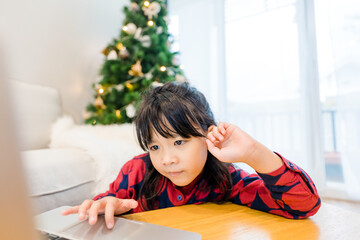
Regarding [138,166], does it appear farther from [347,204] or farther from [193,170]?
[347,204]

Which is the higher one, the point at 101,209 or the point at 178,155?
the point at 178,155

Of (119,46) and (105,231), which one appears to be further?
(119,46)

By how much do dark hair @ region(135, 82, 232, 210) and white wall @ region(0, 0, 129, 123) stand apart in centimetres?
153

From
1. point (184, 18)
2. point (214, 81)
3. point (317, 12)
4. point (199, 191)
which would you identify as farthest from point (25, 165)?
point (184, 18)

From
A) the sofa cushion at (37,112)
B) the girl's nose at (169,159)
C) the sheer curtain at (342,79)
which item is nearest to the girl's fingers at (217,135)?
the girl's nose at (169,159)

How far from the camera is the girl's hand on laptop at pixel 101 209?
1.61 feet

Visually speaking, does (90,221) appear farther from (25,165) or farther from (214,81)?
(214,81)

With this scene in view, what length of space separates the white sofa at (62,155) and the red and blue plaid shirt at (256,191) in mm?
314

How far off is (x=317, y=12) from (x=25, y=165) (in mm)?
2433

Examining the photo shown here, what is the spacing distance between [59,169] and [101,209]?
2.47 feet

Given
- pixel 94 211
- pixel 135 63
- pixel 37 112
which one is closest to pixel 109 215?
pixel 94 211

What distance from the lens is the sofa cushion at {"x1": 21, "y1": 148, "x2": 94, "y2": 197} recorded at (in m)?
1.14

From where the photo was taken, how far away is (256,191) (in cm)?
69

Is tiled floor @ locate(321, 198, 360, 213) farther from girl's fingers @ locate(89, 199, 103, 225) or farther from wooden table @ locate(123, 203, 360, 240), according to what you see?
girl's fingers @ locate(89, 199, 103, 225)
